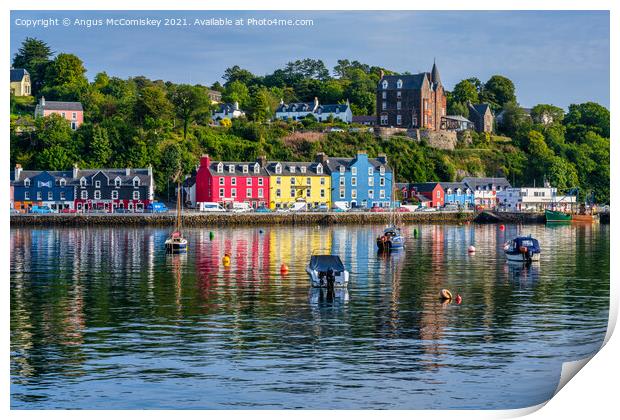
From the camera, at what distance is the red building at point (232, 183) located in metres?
52.5

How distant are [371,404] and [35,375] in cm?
442

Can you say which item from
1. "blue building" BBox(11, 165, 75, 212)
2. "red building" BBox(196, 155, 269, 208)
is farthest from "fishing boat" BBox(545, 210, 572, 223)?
"blue building" BBox(11, 165, 75, 212)

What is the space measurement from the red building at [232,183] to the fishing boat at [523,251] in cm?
2690

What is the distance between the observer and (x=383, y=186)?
188 feet

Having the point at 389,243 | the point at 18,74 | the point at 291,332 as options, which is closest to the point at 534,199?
the point at 389,243

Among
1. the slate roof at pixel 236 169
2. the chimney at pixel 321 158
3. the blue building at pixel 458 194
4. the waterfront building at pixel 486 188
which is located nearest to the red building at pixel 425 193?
the blue building at pixel 458 194

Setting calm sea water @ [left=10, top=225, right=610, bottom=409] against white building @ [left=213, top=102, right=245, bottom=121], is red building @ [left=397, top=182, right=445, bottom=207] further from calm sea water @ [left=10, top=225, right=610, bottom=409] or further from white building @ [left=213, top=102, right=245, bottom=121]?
calm sea water @ [left=10, top=225, right=610, bottom=409]

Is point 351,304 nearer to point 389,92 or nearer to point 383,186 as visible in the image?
point 383,186

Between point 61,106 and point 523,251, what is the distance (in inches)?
1477

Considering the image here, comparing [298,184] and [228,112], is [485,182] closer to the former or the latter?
[298,184]

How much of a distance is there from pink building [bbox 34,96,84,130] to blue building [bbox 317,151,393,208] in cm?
1460

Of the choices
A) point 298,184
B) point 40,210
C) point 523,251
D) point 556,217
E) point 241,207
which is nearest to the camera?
point 523,251

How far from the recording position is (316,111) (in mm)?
69312

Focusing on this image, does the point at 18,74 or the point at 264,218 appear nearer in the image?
the point at 264,218
